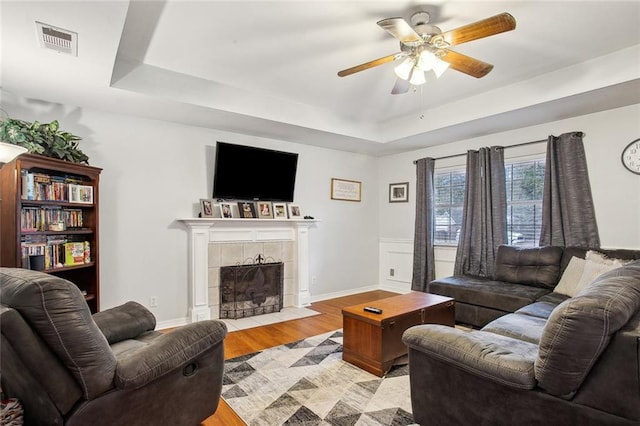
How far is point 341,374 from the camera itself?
2.63 m

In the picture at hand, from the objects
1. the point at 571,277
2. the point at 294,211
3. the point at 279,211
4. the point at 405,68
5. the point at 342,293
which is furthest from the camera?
the point at 342,293

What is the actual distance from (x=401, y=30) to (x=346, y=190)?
356 cm

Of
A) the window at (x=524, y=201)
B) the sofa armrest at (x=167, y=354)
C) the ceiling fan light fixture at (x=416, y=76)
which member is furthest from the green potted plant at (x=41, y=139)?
the window at (x=524, y=201)

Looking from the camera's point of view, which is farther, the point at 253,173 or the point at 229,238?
the point at 253,173

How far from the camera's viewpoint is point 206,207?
411 cm

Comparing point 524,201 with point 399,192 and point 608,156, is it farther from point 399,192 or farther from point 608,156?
point 399,192

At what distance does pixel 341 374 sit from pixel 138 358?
1.57 m

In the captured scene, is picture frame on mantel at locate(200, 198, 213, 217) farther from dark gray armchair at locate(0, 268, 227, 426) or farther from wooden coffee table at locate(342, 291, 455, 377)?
dark gray armchair at locate(0, 268, 227, 426)

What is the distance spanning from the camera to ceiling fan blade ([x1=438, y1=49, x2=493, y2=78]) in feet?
7.85

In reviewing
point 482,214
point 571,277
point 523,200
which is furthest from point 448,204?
point 571,277

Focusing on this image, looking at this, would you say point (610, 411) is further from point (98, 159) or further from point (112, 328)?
point (98, 159)

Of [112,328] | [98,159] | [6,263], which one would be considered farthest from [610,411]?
[98,159]

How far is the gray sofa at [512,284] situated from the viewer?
3328 millimetres

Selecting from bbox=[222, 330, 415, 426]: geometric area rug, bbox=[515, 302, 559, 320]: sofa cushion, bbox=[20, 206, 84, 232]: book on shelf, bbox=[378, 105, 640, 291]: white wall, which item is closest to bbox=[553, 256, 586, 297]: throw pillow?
bbox=[515, 302, 559, 320]: sofa cushion
